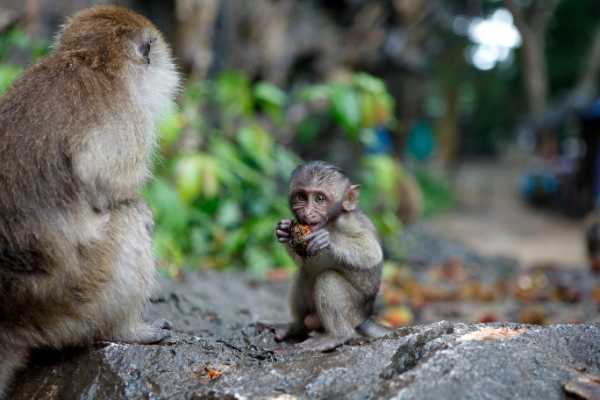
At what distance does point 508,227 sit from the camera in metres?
18.5

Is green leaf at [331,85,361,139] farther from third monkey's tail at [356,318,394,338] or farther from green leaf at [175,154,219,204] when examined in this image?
third monkey's tail at [356,318,394,338]

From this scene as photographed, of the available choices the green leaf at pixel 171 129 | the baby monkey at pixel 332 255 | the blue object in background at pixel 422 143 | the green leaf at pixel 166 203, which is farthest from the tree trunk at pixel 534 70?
the baby monkey at pixel 332 255

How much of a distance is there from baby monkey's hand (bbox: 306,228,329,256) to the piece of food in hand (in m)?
0.02

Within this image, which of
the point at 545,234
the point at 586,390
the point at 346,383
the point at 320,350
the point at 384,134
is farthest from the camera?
the point at 384,134

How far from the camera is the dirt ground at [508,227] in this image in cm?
1489

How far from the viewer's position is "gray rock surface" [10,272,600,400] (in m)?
2.53

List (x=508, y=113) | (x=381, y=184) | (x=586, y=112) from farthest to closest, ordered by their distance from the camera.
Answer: (x=508, y=113) → (x=586, y=112) → (x=381, y=184)

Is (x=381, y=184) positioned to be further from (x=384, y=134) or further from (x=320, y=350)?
(x=384, y=134)


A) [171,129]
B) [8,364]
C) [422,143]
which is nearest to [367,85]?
[171,129]

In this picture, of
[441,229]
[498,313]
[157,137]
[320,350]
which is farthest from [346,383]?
[441,229]

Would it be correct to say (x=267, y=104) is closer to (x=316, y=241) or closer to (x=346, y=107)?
(x=346, y=107)

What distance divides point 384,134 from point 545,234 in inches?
327

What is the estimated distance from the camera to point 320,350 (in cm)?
337

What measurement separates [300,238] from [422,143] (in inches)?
1154
